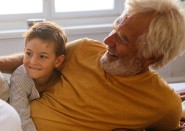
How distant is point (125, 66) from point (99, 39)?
151cm

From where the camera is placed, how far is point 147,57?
1.34 metres

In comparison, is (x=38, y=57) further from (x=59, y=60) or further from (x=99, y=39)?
(x=99, y=39)

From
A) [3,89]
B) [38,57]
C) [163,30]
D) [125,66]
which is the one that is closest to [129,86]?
[125,66]

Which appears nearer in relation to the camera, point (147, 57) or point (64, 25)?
point (147, 57)

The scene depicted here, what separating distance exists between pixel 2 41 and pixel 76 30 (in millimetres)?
623

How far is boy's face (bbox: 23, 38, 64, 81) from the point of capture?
1275 millimetres

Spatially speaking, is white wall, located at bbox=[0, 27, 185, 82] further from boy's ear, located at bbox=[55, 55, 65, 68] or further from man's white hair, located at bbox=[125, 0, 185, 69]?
man's white hair, located at bbox=[125, 0, 185, 69]

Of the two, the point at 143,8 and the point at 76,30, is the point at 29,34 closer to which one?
the point at 143,8

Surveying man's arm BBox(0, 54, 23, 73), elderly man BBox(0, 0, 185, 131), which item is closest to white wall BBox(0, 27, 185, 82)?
man's arm BBox(0, 54, 23, 73)

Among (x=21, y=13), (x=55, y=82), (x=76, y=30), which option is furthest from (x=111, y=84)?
(x=21, y=13)

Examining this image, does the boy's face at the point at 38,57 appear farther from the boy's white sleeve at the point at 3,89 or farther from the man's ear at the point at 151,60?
the man's ear at the point at 151,60

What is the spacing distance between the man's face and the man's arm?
1.25ft

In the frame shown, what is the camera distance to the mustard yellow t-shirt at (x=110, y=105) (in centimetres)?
131

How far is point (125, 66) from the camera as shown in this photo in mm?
1351
